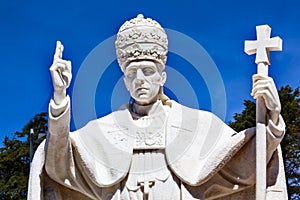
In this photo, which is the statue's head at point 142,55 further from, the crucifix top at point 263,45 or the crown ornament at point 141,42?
the crucifix top at point 263,45

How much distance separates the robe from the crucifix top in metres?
0.82

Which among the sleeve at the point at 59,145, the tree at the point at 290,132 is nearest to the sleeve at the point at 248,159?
the sleeve at the point at 59,145

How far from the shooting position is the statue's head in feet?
40.7

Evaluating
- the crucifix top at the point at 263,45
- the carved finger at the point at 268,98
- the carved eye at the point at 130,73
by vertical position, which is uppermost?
the crucifix top at the point at 263,45

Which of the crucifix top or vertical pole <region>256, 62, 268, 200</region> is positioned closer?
vertical pole <region>256, 62, 268, 200</region>

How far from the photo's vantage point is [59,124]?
11.9m

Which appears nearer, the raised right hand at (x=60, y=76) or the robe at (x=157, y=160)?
the raised right hand at (x=60, y=76)

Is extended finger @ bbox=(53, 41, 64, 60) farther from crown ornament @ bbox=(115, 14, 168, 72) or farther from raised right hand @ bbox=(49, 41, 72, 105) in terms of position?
crown ornament @ bbox=(115, 14, 168, 72)

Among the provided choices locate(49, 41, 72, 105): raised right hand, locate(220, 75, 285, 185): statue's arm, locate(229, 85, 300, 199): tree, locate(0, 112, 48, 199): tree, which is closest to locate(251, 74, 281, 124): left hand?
locate(220, 75, 285, 185): statue's arm

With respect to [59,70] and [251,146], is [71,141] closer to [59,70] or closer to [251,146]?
[59,70]

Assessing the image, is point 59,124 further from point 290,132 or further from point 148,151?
point 290,132

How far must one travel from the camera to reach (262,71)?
39.0ft

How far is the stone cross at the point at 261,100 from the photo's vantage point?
11.7 metres

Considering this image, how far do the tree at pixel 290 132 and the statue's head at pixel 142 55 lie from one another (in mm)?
16642
